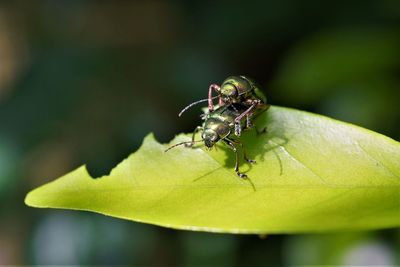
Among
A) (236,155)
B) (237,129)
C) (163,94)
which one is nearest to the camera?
(236,155)

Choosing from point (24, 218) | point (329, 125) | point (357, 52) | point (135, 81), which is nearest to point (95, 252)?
point (24, 218)

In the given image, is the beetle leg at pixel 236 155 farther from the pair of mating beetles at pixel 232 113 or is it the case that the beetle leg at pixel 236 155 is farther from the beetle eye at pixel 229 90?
the beetle eye at pixel 229 90

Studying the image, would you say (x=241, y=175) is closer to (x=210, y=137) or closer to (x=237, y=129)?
(x=210, y=137)

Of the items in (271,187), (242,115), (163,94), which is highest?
(242,115)

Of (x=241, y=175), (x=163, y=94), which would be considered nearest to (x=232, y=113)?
(x=241, y=175)

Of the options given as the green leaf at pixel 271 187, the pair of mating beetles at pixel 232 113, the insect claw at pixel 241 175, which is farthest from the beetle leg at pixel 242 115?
the insect claw at pixel 241 175

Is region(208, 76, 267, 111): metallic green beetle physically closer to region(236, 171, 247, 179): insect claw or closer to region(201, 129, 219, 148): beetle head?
region(201, 129, 219, 148): beetle head
